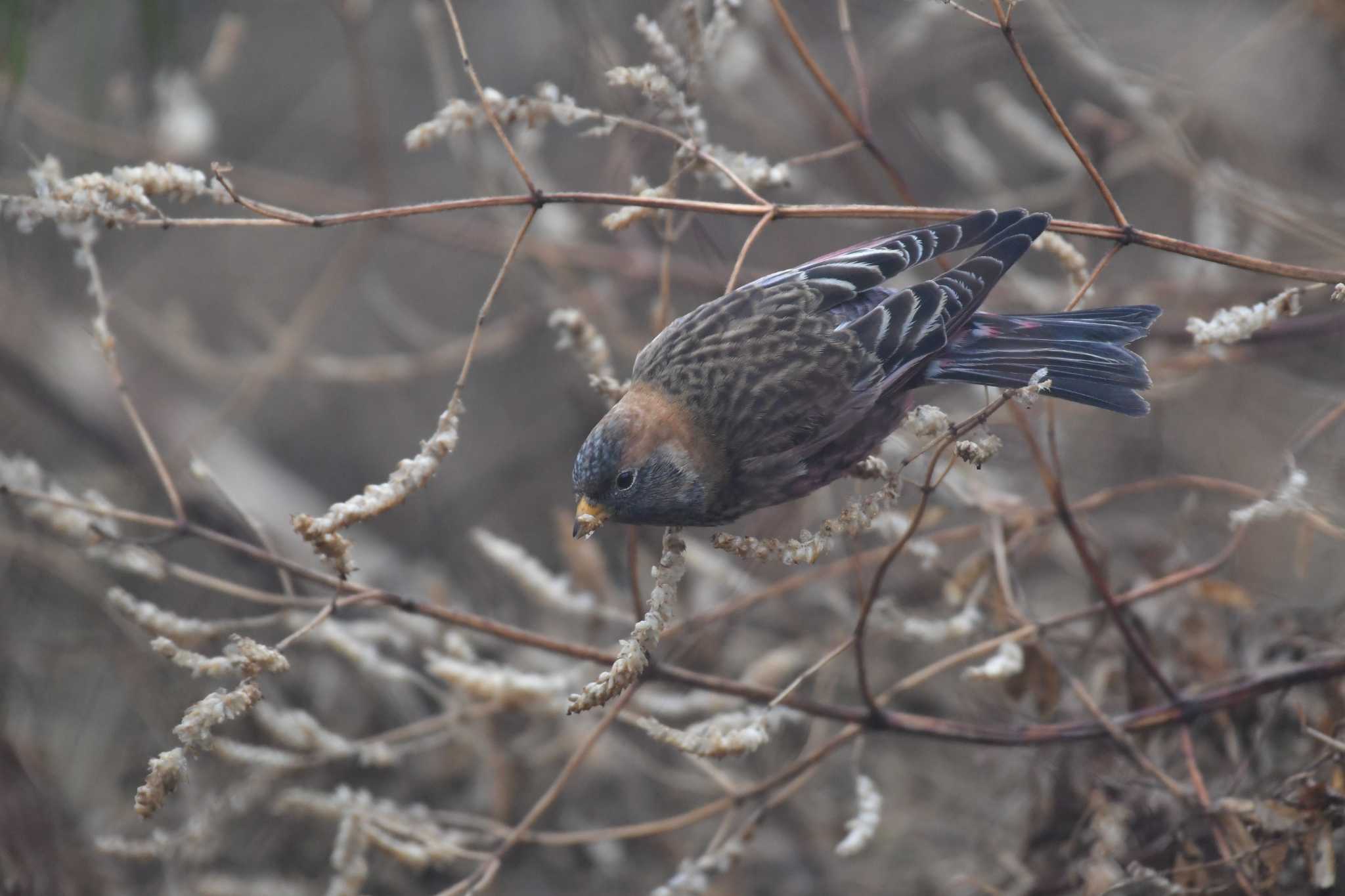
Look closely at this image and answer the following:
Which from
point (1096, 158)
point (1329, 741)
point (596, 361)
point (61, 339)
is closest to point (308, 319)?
point (61, 339)

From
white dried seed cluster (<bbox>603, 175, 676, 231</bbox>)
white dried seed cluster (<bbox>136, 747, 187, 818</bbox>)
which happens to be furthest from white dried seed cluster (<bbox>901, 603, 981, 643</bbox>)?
white dried seed cluster (<bbox>136, 747, 187, 818</bbox>)

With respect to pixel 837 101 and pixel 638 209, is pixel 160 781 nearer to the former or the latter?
pixel 638 209

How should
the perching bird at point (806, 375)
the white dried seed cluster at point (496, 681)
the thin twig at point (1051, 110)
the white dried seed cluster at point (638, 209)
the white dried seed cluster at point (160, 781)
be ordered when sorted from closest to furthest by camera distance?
the white dried seed cluster at point (160, 781), the thin twig at point (1051, 110), the white dried seed cluster at point (638, 209), the perching bird at point (806, 375), the white dried seed cluster at point (496, 681)

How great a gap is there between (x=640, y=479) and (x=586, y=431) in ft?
7.52

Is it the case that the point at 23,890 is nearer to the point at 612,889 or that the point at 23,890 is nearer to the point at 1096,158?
the point at 612,889

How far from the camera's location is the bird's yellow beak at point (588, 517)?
7.51 feet

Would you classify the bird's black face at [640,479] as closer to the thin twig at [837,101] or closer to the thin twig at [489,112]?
the thin twig at [489,112]

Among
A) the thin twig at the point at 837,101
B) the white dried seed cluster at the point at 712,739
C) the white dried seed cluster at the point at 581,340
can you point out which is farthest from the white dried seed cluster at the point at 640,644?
the thin twig at the point at 837,101

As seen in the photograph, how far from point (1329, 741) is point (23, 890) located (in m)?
3.13

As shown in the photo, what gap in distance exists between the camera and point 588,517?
2.29 meters

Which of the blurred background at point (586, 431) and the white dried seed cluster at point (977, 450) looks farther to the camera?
the blurred background at point (586, 431)

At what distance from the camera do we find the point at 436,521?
15.4 ft

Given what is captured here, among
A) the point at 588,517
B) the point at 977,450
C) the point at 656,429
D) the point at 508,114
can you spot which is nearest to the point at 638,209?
the point at 508,114

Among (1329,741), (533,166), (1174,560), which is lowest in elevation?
(1329,741)
